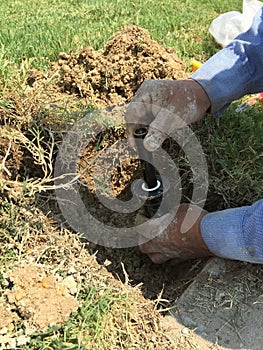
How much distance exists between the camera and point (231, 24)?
10.4 ft

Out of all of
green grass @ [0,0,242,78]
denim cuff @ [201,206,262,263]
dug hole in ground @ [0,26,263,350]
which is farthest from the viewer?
green grass @ [0,0,242,78]

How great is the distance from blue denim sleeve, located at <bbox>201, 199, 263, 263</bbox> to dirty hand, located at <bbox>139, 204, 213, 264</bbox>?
4 centimetres

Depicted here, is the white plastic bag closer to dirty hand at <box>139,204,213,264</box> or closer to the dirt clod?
dirty hand at <box>139,204,213,264</box>

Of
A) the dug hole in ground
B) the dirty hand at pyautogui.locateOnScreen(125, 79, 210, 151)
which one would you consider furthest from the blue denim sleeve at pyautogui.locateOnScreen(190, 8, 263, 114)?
the dug hole in ground

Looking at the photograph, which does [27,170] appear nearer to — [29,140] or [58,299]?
[29,140]

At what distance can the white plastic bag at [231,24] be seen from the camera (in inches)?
123

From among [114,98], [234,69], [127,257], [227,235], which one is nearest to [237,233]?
[227,235]

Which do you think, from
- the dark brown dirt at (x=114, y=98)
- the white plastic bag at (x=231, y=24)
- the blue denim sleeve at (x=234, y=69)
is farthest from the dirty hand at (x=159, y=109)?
the white plastic bag at (x=231, y=24)

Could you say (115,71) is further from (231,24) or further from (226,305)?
(231,24)

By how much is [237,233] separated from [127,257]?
0.45 m

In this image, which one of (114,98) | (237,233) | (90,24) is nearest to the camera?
(237,233)

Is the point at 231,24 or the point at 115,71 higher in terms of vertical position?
the point at 115,71

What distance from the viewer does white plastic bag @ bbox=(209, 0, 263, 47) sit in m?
3.13

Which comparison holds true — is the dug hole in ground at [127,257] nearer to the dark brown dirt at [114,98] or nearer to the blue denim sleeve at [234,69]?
the dark brown dirt at [114,98]
